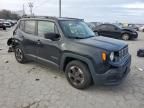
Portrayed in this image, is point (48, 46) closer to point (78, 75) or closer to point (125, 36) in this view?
point (78, 75)

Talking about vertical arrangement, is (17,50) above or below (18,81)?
above

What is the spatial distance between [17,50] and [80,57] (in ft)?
10.9

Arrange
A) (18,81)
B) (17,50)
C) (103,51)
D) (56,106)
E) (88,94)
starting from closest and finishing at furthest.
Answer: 1. (56,106)
2. (103,51)
3. (88,94)
4. (18,81)
5. (17,50)

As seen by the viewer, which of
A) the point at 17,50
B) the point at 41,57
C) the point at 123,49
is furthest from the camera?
the point at 17,50

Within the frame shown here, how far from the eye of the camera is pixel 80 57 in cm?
465

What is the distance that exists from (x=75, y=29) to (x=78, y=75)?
143 centimetres

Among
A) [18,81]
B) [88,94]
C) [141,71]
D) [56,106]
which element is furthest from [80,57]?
[141,71]

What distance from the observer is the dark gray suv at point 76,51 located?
14.6 ft

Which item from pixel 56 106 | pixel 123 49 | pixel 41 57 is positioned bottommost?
pixel 56 106

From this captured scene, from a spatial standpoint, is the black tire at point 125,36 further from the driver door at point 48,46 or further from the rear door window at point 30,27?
the driver door at point 48,46

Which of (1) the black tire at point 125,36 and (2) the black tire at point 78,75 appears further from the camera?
(1) the black tire at point 125,36

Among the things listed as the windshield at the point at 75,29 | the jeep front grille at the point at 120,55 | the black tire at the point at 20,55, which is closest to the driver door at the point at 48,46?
the windshield at the point at 75,29

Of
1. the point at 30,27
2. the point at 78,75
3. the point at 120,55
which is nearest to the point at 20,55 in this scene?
the point at 30,27

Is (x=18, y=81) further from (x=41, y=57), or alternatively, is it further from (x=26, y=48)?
(x=26, y=48)
